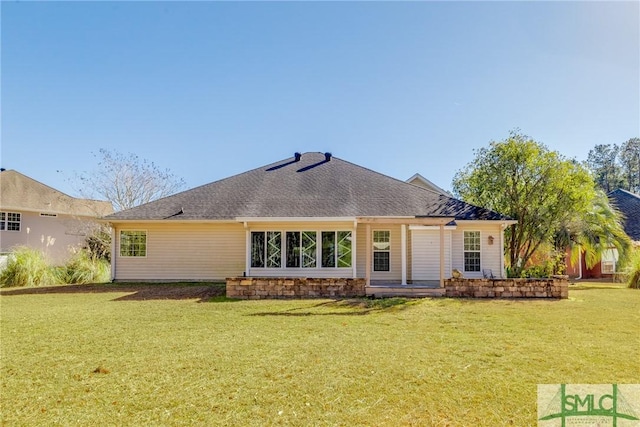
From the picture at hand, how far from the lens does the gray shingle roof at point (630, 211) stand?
22109mm

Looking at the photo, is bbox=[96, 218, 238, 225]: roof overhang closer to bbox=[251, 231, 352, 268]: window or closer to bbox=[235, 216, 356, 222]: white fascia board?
bbox=[251, 231, 352, 268]: window

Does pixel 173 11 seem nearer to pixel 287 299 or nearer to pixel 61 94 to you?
pixel 61 94

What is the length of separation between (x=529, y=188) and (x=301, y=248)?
31.2 ft

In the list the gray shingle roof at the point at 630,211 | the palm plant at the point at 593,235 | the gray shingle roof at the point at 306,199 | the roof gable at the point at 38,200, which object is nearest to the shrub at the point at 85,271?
the gray shingle roof at the point at 306,199

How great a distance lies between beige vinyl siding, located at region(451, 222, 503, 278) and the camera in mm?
14656

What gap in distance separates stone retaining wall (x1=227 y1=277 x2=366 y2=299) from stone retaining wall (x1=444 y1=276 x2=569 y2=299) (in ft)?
11.2

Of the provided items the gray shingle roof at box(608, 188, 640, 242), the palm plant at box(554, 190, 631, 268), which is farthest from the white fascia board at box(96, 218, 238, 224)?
the gray shingle roof at box(608, 188, 640, 242)

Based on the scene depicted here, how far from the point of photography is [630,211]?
79.9 ft

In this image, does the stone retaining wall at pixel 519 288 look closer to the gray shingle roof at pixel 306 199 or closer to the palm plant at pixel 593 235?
the gray shingle roof at pixel 306 199

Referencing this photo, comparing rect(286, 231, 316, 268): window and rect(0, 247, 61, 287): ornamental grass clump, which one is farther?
rect(0, 247, 61, 287): ornamental grass clump

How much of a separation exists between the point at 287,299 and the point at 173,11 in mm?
9143

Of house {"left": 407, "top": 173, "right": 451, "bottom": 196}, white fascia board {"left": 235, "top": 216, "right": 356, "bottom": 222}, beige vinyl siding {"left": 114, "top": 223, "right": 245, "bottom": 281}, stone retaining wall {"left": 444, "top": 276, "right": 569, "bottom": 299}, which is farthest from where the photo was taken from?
house {"left": 407, "top": 173, "right": 451, "bottom": 196}

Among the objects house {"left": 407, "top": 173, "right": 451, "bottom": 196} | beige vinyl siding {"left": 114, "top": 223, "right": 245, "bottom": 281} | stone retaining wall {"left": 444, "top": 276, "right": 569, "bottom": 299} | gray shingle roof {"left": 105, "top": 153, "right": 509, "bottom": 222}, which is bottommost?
stone retaining wall {"left": 444, "top": 276, "right": 569, "bottom": 299}

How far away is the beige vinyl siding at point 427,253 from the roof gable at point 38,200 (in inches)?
824
